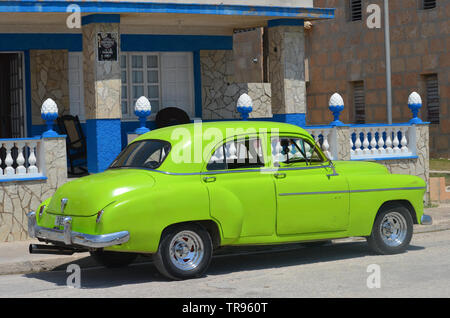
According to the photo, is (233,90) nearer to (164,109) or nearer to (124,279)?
(164,109)

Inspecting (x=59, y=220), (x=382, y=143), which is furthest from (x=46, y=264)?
(x=382, y=143)

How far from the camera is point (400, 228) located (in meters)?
10.9

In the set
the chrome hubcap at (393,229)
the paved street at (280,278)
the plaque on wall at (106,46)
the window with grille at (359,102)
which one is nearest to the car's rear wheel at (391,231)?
the chrome hubcap at (393,229)

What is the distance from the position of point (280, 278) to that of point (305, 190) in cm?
127

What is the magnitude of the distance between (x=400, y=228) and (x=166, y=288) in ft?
11.9

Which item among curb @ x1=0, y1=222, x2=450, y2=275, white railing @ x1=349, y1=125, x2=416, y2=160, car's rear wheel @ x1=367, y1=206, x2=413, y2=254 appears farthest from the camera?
white railing @ x1=349, y1=125, x2=416, y2=160

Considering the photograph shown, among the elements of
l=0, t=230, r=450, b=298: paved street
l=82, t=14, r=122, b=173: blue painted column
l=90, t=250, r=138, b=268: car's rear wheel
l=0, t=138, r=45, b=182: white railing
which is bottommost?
l=0, t=230, r=450, b=298: paved street

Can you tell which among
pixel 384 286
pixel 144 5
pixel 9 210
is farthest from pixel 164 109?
pixel 384 286

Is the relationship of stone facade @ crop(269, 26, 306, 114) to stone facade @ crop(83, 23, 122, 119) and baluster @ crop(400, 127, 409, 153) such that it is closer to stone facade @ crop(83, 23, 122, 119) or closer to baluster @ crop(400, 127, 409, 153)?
baluster @ crop(400, 127, 409, 153)

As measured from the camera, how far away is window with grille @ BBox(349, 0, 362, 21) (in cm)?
2776

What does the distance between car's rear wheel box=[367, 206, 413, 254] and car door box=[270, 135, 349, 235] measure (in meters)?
0.58

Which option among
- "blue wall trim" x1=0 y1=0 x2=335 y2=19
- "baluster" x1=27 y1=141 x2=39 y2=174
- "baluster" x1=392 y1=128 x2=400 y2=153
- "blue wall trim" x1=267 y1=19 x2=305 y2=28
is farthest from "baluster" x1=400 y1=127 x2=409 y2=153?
"baluster" x1=27 y1=141 x2=39 y2=174

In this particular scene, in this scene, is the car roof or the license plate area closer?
the license plate area

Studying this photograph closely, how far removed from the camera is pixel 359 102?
28.1m
